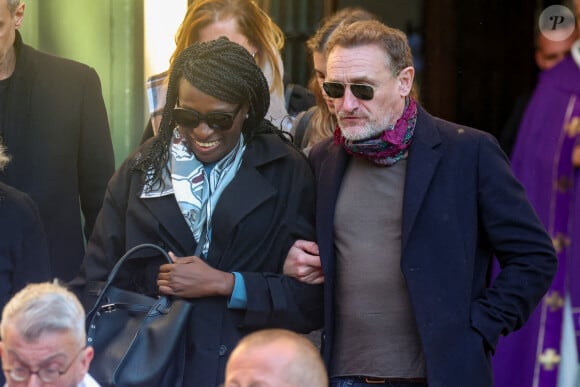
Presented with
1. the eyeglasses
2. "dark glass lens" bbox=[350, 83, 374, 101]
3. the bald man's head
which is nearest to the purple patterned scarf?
"dark glass lens" bbox=[350, 83, 374, 101]

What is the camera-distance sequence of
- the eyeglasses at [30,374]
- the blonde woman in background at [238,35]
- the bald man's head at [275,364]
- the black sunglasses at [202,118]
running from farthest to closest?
the blonde woman in background at [238,35] → the black sunglasses at [202,118] → the eyeglasses at [30,374] → the bald man's head at [275,364]

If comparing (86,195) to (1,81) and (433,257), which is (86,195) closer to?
(1,81)

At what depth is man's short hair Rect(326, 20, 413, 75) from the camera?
441 cm

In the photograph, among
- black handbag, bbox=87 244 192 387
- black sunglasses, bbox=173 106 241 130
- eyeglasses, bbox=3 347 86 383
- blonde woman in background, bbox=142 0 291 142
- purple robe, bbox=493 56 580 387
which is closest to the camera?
eyeglasses, bbox=3 347 86 383

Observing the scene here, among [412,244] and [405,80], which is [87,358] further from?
[405,80]

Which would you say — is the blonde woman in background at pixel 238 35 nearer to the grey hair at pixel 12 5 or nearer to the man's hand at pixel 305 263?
the grey hair at pixel 12 5

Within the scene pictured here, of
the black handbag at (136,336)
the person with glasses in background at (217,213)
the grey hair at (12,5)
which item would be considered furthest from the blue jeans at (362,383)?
the grey hair at (12,5)

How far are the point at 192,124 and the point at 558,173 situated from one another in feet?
4.90

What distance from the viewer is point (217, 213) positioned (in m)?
4.50

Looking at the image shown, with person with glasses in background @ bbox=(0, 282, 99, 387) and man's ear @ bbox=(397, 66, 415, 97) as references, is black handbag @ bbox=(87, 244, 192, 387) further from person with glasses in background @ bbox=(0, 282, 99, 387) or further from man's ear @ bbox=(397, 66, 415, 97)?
man's ear @ bbox=(397, 66, 415, 97)

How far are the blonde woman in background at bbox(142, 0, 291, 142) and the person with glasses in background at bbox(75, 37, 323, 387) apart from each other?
0.74 metres

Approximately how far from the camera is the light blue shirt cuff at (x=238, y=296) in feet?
14.5

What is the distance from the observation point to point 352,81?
438cm

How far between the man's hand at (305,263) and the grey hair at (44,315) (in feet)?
2.53
